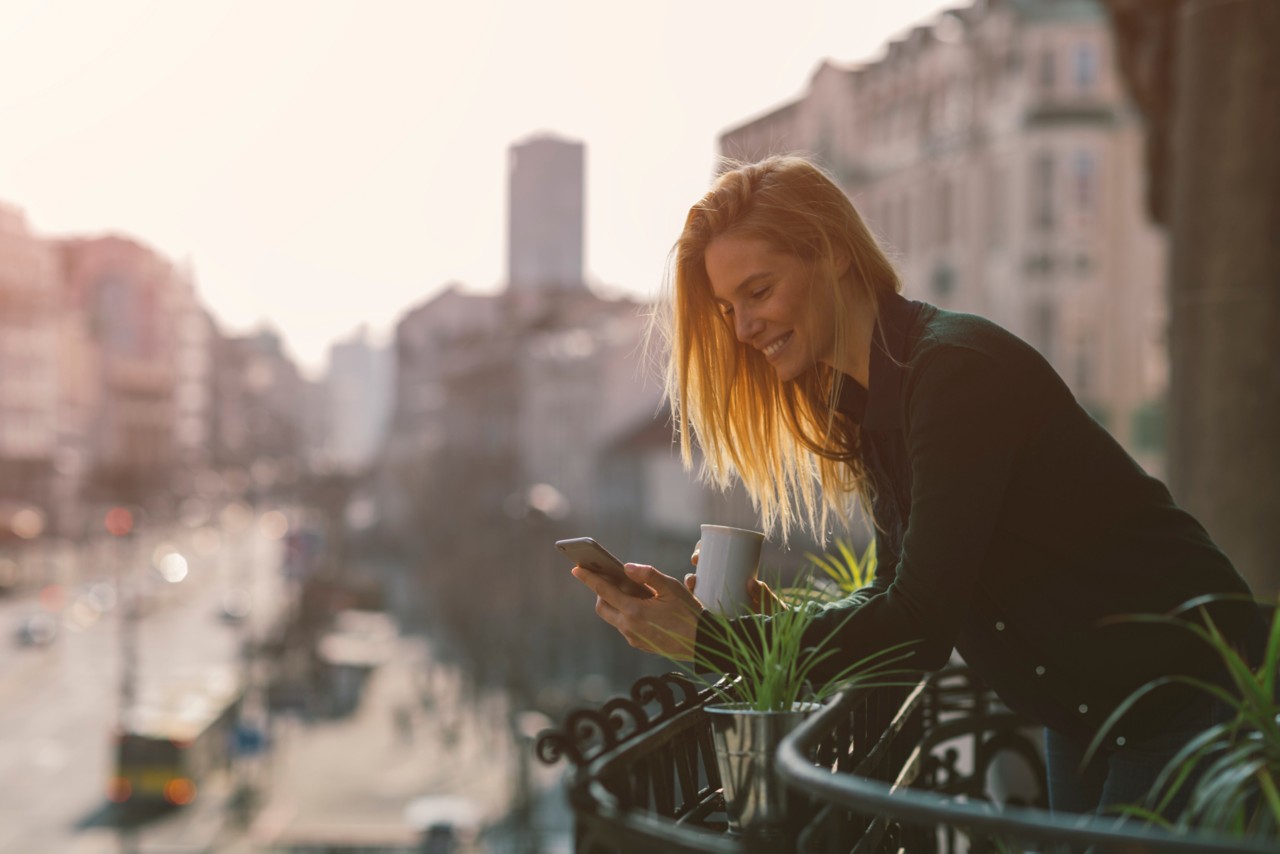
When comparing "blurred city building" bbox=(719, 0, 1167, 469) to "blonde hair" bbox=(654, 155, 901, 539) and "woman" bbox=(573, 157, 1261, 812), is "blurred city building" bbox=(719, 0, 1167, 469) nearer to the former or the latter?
"blonde hair" bbox=(654, 155, 901, 539)

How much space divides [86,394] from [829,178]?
108417 mm

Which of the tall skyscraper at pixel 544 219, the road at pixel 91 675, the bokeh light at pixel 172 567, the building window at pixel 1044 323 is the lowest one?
the road at pixel 91 675

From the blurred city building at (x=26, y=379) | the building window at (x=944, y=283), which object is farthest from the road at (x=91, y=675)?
the building window at (x=944, y=283)

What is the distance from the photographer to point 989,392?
6.51ft

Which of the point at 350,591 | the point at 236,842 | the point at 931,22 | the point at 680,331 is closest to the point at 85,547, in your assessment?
the point at 350,591

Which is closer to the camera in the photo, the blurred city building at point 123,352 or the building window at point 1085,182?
the building window at point 1085,182

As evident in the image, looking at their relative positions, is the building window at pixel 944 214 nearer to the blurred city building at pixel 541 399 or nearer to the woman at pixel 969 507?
the blurred city building at pixel 541 399

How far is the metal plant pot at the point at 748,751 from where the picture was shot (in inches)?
75.5

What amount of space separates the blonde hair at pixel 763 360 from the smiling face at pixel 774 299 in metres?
0.01

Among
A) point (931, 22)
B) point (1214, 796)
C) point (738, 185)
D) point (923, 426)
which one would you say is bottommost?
point (1214, 796)

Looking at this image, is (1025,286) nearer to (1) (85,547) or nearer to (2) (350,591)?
(2) (350,591)

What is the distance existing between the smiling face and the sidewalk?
2572cm

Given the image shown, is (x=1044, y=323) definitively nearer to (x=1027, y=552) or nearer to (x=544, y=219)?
(x=1027, y=552)

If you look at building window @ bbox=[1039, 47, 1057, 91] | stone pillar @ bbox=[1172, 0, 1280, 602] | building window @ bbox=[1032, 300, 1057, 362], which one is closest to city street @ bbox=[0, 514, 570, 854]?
building window @ bbox=[1032, 300, 1057, 362]
